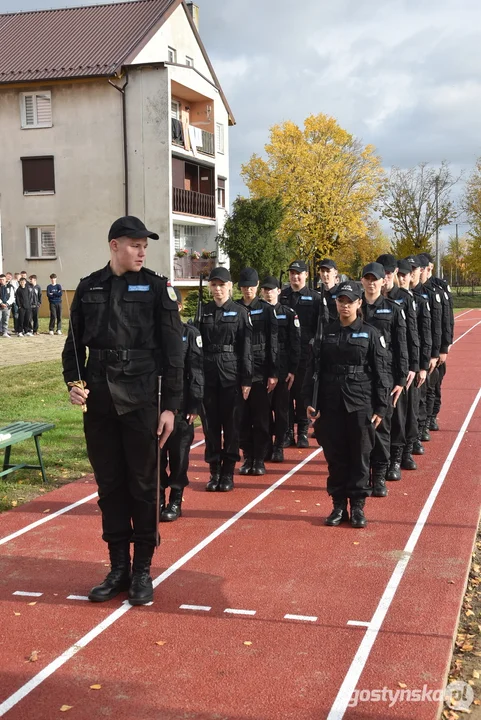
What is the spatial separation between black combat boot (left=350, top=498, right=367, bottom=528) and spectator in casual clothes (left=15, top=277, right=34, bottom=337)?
1853 cm

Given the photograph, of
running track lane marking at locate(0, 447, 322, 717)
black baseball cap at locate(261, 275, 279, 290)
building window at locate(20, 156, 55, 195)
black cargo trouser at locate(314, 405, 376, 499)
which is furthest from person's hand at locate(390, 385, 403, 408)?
building window at locate(20, 156, 55, 195)

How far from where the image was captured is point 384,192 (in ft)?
185

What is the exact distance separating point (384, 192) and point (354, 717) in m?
54.9

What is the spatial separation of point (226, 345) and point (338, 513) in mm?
2205

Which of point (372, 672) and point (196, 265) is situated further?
point (196, 265)

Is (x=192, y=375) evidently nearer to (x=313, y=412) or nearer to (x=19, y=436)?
(x=313, y=412)

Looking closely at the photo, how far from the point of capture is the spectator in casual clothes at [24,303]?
939 inches

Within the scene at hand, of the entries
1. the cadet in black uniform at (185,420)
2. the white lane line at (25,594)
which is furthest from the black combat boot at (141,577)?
the cadet in black uniform at (185,420)

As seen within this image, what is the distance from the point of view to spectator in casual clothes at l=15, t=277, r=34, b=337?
23859 millimetres

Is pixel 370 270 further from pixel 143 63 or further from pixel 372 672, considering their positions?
pixel 143 63

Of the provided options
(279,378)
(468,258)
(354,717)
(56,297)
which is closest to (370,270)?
(279,378)

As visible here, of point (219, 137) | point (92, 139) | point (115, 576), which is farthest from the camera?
point (219, 137)

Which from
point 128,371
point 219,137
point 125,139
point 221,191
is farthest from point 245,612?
point 221,191

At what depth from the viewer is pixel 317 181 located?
50.8 metres
